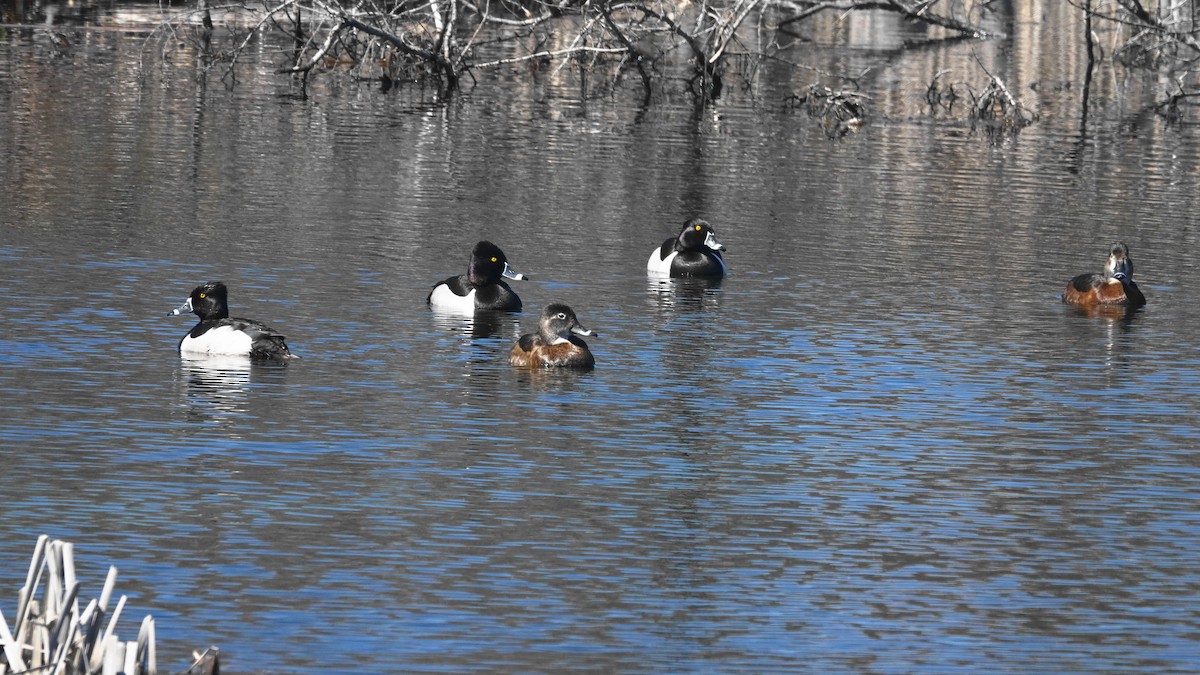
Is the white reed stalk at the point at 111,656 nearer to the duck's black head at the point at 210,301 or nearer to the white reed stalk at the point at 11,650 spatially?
the white reed stalk at the point at 11,650

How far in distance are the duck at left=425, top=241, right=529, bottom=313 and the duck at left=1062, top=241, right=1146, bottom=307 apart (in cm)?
674

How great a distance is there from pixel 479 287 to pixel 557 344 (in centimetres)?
343

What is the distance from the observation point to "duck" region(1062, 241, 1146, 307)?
2342 centimetres

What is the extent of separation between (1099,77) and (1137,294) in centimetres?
3968

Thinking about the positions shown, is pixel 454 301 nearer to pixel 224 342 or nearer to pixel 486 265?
pixel 486 265

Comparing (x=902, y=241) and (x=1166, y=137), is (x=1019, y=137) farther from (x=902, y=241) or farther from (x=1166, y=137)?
(x=902, y=241)

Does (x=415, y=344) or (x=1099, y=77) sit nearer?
(x=415, y=344)

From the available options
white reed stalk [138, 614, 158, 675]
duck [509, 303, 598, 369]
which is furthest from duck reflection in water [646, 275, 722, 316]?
white reed stalk [138, 614, 158, 675]

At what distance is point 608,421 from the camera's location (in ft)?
Result: 55.2

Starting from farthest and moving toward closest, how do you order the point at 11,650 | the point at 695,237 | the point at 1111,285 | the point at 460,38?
the point at 460,38 → the point at 695,237 → the point at 1111,285 → the point at 11,650

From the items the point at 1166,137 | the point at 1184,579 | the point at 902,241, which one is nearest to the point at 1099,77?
the point at 1166,137

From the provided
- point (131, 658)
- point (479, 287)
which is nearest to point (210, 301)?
point (479, 287)

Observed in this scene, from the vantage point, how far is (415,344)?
20094 millimetres

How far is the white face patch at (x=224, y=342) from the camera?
1878 centimetres
